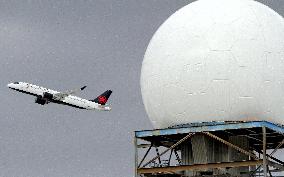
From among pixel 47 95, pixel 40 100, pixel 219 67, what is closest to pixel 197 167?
pixel 219 67

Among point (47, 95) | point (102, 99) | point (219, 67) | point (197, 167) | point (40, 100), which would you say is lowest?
point (197, 167)

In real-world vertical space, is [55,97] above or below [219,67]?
above

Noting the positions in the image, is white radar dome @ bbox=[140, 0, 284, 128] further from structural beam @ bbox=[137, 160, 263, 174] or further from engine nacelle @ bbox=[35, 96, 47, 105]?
engine nacelle @ bbox=[35, 96, 47, 105]

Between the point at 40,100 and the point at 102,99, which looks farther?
the point at 102,99

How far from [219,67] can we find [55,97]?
229ft

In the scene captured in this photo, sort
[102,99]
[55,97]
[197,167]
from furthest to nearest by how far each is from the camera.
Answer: [102,99] < [55,97] < [197,167]

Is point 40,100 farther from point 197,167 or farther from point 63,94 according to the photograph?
point 197,167

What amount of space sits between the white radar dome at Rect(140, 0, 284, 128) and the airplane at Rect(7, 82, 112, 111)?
6233 centimetres

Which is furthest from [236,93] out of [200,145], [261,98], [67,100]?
[67,100]

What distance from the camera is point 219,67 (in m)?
41.6

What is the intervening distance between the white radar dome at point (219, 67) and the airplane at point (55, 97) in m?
62.3

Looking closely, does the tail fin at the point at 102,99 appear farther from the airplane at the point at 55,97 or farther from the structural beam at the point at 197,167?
the structural beam at the point at 197,167

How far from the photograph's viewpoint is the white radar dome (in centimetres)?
4144

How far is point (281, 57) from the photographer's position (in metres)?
42.6
